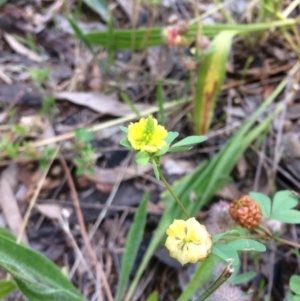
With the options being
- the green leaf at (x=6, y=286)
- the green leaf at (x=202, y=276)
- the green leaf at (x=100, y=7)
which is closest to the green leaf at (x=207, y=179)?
the green leaf at (x=202, y=276)

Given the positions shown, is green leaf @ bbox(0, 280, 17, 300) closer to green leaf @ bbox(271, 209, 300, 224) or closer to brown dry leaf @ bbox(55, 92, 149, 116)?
green leaf @ bbox(271, 209, 300, 224)

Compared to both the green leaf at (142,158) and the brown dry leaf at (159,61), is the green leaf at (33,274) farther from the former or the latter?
the brown dry leaf at (159,61)

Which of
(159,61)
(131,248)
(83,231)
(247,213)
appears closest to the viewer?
(247,213)

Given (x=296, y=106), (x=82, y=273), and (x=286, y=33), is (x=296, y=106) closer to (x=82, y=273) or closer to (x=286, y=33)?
(x=286, y=33)

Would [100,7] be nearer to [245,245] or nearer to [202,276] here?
[202,276]

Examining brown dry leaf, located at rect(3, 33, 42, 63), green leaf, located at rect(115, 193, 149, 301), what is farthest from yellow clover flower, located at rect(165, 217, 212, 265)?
brown dry leaf, located at rect(3, 33, 42, 63)

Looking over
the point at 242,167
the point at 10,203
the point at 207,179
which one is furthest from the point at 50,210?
the point at 242,167

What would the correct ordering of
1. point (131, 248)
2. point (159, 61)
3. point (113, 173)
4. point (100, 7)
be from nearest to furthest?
point (131, 248), point (113, 173), point (159, 61), point (100, 7)
